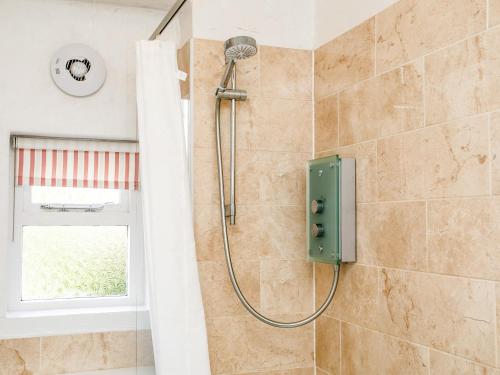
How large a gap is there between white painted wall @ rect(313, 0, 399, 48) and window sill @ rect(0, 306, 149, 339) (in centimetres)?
128

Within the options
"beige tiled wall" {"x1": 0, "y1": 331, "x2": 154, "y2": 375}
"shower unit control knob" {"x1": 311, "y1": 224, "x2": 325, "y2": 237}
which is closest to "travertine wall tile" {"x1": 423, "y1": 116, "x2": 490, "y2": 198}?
"shower unit control knob" {"x1": 311, "y1": 224, "x2": 325, "y2": 237}

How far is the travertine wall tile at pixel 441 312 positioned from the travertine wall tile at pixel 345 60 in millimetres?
695

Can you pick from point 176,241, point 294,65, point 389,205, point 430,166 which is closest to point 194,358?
point 176,241

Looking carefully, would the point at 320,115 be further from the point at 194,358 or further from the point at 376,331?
the point at 194,358

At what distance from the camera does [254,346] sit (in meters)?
1.98

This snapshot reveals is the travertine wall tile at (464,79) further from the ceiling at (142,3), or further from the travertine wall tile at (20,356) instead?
the travertine wall tile at (20,356)

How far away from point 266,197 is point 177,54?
0.63 metres

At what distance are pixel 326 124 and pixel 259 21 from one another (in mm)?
482

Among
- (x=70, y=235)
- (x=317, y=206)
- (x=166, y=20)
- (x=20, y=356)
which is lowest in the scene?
(x=20, y=356)

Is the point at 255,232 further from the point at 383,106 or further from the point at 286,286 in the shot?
the point at 383,106

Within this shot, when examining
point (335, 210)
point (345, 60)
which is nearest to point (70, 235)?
point (335, 210)

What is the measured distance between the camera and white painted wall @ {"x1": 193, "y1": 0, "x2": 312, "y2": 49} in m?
1.97

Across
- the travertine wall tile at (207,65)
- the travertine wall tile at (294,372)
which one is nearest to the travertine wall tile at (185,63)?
the travertine wall tile at (207,65)

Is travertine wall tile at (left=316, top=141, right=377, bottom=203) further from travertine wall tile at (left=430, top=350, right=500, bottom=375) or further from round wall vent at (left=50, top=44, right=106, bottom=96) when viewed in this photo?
round wall vent at (left=50, top=44, right=106, bottom=96)
